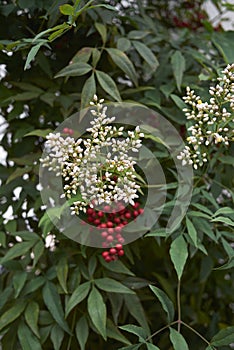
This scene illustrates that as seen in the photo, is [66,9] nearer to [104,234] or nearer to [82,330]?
[104,234]

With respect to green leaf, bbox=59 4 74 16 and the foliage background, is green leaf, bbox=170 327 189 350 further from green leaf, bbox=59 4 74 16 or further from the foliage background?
green leaf, bbox=59 4 74 16

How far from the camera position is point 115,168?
558mm

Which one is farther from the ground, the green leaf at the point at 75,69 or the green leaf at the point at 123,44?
the green leaf at the point at 75,69

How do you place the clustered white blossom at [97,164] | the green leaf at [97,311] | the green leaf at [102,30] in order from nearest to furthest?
the clustered white blossom at [97,164]
the green leaf at [97,311]
the green leaf at [102,30]

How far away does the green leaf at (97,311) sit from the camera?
65 cm

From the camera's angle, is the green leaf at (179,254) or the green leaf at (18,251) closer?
the green leaf at (179,254)

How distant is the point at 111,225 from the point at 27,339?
18cm

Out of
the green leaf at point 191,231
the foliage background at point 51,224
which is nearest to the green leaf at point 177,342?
the foliage background at point 51,224

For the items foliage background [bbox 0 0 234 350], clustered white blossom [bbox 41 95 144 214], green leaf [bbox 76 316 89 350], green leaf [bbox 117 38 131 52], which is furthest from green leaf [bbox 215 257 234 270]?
green leaf [bbox 117 38 131 52]

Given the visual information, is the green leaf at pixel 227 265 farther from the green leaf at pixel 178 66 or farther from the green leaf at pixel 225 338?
the green leaf at pixel 178 66

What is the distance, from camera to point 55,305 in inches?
28.1

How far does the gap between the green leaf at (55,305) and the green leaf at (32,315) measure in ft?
0.06

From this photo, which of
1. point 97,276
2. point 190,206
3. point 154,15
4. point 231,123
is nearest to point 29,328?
point 97,276

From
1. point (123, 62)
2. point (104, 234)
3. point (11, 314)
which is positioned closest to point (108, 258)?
point (104, 234)
